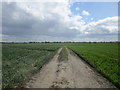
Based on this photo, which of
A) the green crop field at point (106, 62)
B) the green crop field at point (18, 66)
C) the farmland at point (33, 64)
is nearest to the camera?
the green crop field at point (18, 66)

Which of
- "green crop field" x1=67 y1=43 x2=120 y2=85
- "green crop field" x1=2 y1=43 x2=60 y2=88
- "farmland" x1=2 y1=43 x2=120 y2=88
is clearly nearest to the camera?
"green crop field" x1=2 y1=43 x2=60 y2=88

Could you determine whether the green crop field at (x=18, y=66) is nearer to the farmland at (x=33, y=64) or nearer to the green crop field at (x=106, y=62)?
the farmland at (x=33, y=64)

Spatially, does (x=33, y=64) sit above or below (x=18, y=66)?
below

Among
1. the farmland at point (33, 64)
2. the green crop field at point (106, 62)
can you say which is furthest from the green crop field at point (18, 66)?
the green crop field at point (106, 62)

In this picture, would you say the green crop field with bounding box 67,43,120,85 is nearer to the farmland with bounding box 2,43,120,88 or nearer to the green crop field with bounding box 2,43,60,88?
the farmland with bounding box 2,43,120,88

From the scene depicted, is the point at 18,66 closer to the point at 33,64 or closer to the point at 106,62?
the point at 33,64

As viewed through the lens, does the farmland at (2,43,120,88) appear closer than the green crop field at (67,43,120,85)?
Yes

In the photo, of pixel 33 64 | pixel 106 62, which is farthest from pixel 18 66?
pixel 106 62

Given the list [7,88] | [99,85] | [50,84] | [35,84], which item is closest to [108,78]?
[99,85]

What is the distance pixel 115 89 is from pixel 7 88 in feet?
23.0

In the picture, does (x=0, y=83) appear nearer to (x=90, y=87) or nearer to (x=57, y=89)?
(x=57, y=89)

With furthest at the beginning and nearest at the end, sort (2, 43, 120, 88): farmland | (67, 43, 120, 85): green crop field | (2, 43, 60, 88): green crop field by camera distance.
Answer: (67, 43, 120, 85): green crop field
(2, 43, 120, 88): farmland
(2, 43, 60, 88): green crop field

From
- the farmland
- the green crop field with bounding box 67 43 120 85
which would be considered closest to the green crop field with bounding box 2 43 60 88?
the farmland

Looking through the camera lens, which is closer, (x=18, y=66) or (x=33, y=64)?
(x=18, y=66)
